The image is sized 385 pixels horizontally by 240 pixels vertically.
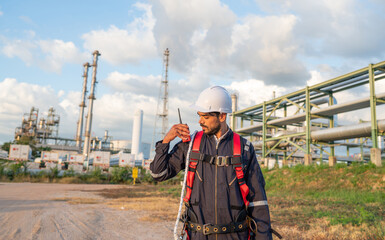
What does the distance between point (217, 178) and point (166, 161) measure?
521 millimetres

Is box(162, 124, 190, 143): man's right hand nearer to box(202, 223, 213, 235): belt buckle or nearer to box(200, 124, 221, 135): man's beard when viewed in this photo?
box(200, 124, 221, 135): man's beard

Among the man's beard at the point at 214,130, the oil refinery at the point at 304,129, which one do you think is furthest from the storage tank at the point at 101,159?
the man's beard at the point at 214,130

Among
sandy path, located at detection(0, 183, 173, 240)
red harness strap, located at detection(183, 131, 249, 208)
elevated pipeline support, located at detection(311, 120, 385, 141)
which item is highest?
elevated pipeline support, located at detection(311, 120, 385, 141)

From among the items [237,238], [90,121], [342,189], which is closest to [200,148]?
[237,238]

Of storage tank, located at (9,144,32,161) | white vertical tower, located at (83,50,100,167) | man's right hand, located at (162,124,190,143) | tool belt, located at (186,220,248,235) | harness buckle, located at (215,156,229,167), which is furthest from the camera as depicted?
white vertical tower, located at (83,50,100,167)

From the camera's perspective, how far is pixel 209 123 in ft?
8.48

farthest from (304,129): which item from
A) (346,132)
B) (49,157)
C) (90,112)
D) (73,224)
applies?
(90,112)

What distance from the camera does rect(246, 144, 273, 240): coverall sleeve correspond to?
7.61ft

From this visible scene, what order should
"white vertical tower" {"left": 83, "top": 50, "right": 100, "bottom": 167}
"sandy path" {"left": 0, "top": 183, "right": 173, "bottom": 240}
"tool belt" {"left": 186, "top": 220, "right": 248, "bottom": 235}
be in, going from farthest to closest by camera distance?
"white vertical tower" {"left": 83, "top": 50, "right": 100, "bottom": 167} < "sandy path" {"left": 0, "top": 183, "right": 173, "bottom": 240} < "tool belt" {"left": 186, "top": 220, "right": 248, "bottom": 235}

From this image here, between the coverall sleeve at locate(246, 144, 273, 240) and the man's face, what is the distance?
0.37 m

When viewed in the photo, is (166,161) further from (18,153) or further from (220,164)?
(18,153)

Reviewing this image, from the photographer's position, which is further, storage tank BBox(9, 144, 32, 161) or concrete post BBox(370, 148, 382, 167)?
storage tank BBox(9, 144, 32, 161)

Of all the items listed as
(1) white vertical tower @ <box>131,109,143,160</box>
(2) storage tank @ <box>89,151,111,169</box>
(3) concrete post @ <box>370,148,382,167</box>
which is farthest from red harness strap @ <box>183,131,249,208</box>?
(1) white vertical tower @ <box>131,109,143,160</box>

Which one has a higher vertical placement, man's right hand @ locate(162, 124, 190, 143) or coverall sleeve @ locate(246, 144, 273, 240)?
man's right hand @ locate(162, 124, 190, 143)
